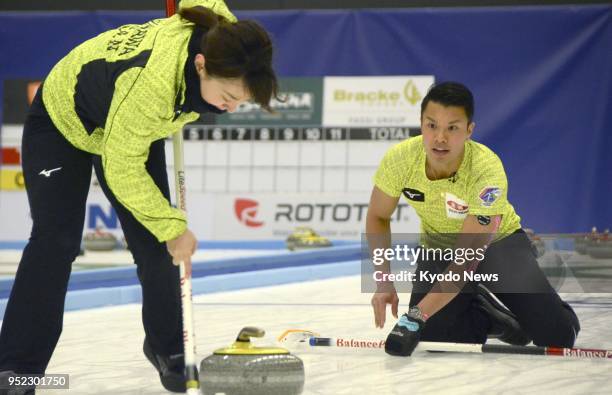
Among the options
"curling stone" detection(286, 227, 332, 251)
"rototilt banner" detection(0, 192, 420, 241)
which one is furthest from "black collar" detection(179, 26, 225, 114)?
"rototilt banner" detection(0, 192, 420, 241)

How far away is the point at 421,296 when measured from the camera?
9.00 ft

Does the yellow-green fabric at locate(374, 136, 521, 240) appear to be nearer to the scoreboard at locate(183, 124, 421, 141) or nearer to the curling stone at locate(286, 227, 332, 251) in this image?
the curling stone at locate(286, 227, 332, 251)

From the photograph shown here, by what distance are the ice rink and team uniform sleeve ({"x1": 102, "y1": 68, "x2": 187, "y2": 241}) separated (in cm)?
48

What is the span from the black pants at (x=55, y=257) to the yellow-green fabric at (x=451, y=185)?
0.75 metres

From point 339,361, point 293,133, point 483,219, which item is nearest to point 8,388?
point 339,361

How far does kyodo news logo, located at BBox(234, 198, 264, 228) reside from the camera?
6.61 m

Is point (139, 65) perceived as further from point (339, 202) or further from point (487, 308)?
point (339, 202)

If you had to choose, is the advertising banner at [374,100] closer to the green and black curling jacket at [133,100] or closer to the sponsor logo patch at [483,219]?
the sponsor logo patch at [483,219]

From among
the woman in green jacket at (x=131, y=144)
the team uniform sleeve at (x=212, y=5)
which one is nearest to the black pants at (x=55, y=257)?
the woman in green jacket at (x=131, y=144)

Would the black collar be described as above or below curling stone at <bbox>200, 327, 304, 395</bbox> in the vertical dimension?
above

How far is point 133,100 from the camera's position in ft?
5.78

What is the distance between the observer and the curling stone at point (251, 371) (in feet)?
5.90

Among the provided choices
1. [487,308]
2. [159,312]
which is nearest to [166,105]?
[159,312]

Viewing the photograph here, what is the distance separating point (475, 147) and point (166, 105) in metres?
1.06
